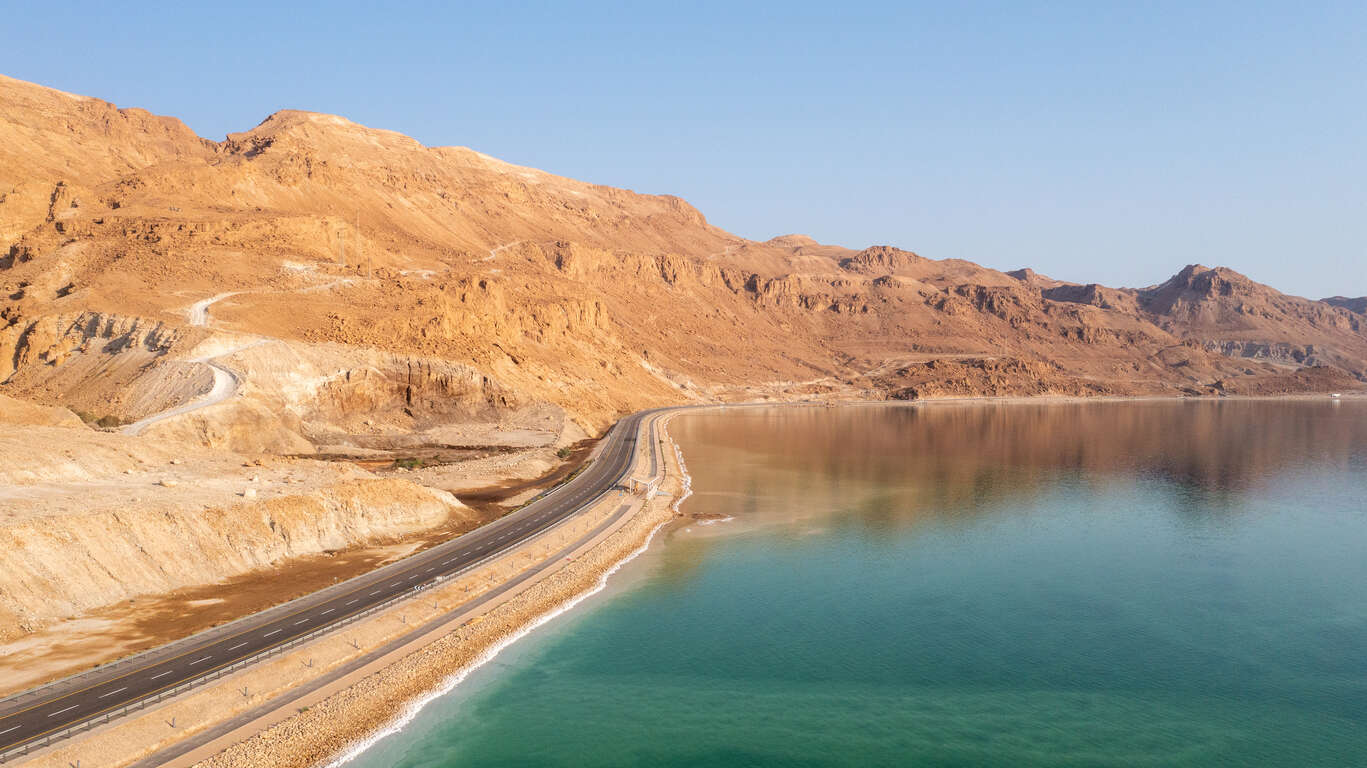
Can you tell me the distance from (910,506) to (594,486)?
32.2 metres

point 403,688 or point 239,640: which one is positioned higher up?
point 239,640

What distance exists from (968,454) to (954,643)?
267ft

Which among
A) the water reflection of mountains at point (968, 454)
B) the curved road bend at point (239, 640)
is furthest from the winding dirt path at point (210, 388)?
the water reflection of mountains at point (968, 454)

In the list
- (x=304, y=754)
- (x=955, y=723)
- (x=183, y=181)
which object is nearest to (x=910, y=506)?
(x=955, y=723)

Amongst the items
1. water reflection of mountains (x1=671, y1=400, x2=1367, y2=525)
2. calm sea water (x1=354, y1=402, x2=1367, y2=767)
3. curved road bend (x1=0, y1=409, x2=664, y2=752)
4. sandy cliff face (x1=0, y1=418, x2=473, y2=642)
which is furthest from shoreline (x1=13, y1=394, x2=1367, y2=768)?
water reflection of mountains (x1=671, y1=400, x2=1367, y2=525)

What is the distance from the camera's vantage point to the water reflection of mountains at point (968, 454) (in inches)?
3334

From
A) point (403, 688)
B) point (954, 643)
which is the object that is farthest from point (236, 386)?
point (954, 643)

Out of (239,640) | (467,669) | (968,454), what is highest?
(968,454)

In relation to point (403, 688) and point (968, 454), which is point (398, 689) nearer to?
point (403, 688)

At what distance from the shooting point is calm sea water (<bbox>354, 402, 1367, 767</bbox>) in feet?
104

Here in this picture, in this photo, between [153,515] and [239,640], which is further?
[153,515]

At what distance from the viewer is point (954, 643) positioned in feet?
136

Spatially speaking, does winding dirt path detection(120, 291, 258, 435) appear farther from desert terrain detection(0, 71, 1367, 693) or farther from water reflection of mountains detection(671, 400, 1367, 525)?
water reflection of mountains detection(671, 400, 1367, 525)

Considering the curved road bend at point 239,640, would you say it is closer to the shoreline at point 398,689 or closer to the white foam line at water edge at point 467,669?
the shoreline at point 398,689
